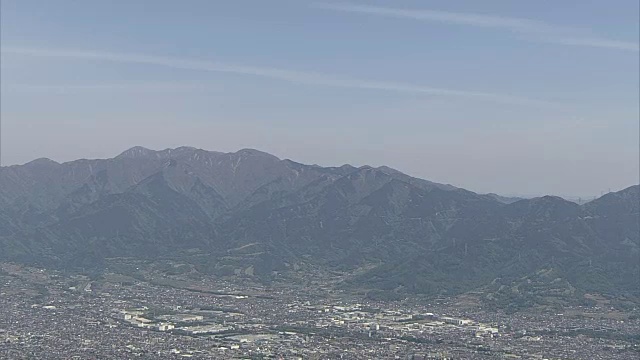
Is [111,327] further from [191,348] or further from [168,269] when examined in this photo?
[168,269]

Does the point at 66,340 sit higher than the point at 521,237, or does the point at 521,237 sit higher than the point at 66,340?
the point at 521,237

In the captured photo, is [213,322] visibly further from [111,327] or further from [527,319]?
[527,319]

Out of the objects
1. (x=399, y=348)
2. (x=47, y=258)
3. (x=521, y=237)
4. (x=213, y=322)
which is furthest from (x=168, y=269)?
(x=399, y=348)

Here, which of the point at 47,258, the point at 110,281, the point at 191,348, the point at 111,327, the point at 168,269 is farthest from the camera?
the point at 47,258

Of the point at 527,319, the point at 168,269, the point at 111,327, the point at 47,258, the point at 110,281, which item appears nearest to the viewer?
the point at 111,327

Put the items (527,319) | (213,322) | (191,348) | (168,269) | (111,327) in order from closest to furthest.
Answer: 1. (191,348)
2. (111,327)
3. (213,322)
4. (527,319)
5. (168,269)

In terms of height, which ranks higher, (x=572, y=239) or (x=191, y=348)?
(x=572, y=239)

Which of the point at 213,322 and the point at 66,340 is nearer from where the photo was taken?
the point at 66,340

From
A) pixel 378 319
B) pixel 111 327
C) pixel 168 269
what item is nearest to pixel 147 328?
pixel 111 327

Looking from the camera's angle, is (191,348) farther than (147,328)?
No
